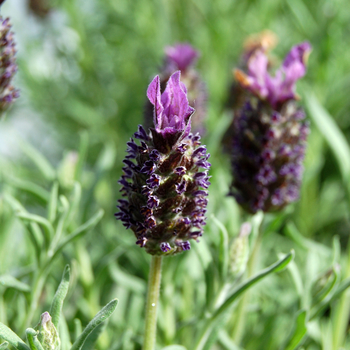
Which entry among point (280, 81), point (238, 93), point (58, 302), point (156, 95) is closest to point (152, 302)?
point (58, 302)

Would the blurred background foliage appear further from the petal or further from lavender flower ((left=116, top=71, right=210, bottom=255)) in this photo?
the petal

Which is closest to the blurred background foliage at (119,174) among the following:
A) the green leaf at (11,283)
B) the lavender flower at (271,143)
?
the green leaf at (11,283)

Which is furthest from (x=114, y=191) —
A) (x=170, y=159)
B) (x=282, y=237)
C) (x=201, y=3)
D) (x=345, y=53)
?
(x=170, y=159)

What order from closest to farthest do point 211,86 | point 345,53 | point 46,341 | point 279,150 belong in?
point 46,341, point 279,150, point 345,53, point 211,86

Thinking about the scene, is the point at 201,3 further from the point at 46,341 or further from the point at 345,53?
the point at 46,341

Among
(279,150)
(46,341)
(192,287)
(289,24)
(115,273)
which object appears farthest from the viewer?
(289,24)

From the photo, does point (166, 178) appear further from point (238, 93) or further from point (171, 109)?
point (238, 93)

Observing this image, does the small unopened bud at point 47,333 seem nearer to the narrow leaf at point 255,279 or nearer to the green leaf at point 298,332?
the narrow leaf at point 255,279
